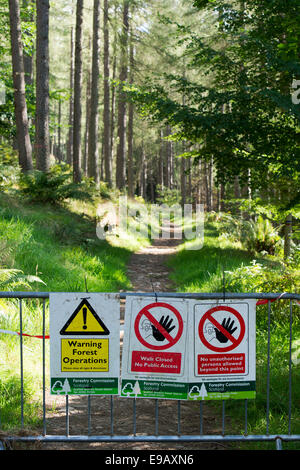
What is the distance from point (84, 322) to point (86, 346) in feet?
0.73

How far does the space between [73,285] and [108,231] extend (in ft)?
25.7

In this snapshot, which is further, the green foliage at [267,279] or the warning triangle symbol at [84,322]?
the green foliage at [267,279]

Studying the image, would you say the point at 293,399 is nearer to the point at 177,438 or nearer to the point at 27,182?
the point at 177,438

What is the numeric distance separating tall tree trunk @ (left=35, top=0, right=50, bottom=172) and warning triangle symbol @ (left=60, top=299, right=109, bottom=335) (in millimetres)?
12895

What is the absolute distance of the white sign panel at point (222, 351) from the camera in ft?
13.4

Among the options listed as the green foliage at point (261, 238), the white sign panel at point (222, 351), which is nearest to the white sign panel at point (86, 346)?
the white sign panel at point (222, 351)

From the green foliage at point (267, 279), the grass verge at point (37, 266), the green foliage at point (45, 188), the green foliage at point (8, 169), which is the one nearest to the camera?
the grass verge at point (37, 266)

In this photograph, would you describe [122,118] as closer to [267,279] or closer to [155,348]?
[267,279]

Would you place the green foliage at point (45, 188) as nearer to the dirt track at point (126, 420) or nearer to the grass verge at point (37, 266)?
the grass verge at point (37, 266)

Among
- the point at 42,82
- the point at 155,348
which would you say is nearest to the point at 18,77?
the point at 42,82

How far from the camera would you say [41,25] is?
15.2m

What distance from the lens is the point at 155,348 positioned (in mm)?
4098

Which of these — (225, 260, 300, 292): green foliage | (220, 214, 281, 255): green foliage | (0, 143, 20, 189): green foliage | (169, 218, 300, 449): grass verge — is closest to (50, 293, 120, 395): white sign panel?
(169, 218, 300, 449): grass verge

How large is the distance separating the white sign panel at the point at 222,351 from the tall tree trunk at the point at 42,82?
520 inches
